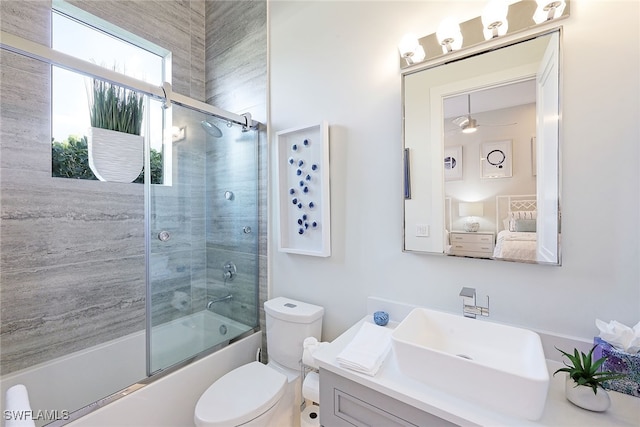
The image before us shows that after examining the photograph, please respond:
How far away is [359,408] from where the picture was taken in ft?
3.10

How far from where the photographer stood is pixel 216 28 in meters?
2.35

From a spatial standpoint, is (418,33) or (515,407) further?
(418,33)

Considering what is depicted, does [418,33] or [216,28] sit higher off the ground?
[216,28]

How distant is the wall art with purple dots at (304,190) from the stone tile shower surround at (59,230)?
0.23 meters

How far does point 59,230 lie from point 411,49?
2274mm

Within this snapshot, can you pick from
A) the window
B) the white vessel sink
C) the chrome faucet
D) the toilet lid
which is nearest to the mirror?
the chrome faucet

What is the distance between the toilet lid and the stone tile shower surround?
61 cm

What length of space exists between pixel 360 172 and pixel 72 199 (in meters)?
1.82

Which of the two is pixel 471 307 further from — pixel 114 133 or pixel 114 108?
pixel 114 108

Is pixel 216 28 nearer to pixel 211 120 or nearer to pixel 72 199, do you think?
pixel 211 120

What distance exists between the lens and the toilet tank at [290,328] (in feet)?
5.21

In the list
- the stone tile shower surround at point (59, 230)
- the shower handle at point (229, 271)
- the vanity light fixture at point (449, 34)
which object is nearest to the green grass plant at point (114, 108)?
the stone tile shower surround at point (59, 230)

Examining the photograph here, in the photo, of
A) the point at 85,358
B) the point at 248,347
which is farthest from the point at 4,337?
the point at 248,347

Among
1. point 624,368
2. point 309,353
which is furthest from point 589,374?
point 309,353
